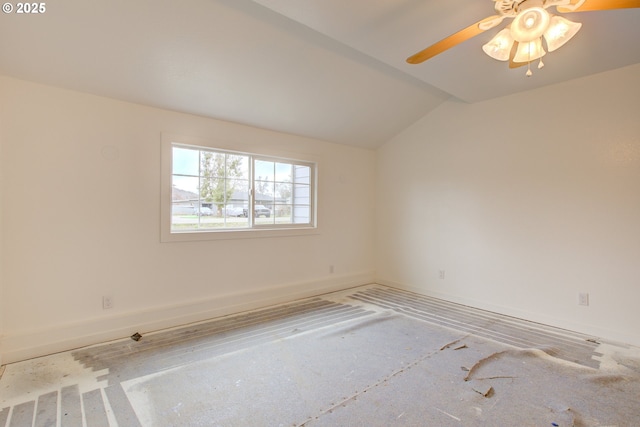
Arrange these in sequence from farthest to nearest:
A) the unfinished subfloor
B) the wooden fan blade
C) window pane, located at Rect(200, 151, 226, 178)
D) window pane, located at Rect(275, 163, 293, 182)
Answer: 1. window pane, located at Rect(275, 163, 293, 182)
2. window pane, located at Rect(200, 151, 226, 178)
3. the unfinished subfloor
4. the wooden fan blade

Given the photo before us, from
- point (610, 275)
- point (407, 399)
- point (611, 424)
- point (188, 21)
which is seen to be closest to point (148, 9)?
point (188, 21)

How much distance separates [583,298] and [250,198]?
3555mm

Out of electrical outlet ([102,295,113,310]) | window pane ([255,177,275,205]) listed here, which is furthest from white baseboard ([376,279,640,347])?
electrical outlet ([102,295,113,310])

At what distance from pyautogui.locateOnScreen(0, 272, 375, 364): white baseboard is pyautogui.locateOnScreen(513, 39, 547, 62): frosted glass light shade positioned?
3.18 meters

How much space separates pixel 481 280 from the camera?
370 cm

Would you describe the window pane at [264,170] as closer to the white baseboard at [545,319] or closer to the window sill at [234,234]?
the window sill at [234,234]

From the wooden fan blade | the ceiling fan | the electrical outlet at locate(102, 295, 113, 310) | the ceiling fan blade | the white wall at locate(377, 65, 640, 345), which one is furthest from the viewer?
the white wall at locate(377, 65, 640, 345)

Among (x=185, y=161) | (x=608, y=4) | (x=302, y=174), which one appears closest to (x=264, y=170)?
(x=302, y=174)

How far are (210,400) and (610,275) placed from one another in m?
3.49

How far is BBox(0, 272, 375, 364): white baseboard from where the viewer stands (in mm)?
2344

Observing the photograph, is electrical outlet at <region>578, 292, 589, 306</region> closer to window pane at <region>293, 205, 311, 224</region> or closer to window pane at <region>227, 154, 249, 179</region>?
window pane at <region>293, 205, 311, 224</region>

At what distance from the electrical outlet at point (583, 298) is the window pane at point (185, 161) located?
3997 millimetres

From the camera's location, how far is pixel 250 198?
370cm

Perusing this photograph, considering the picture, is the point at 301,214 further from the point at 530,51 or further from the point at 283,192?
the point at 530,51
